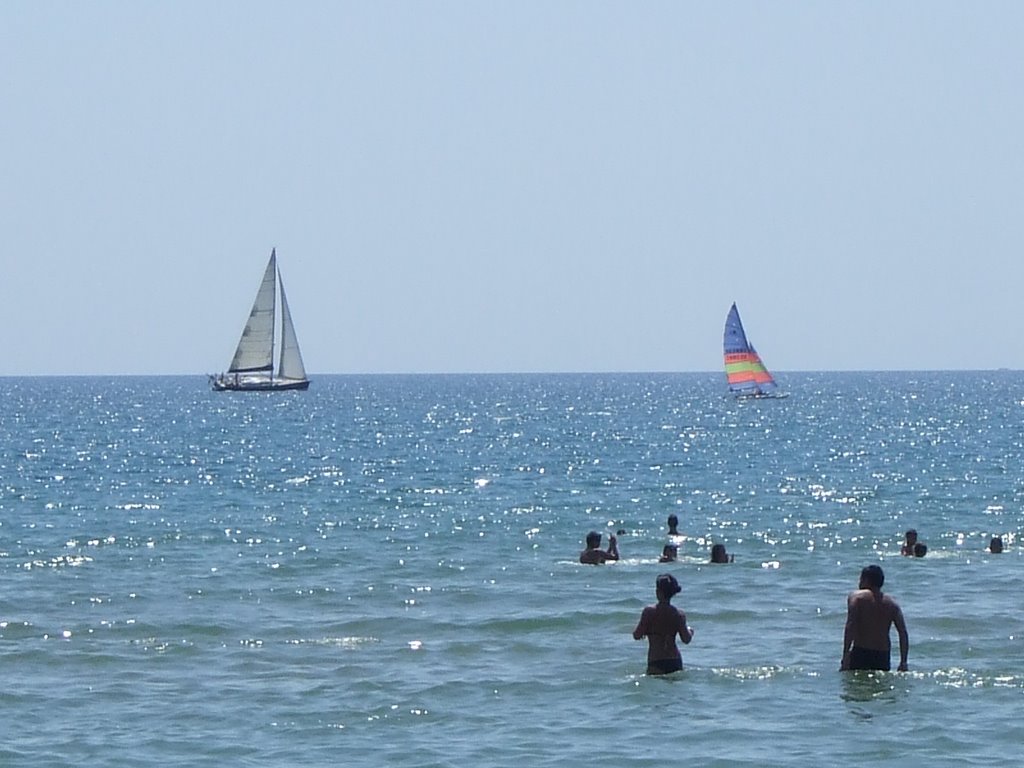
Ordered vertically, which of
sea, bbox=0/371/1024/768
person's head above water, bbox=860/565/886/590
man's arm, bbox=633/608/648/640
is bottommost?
sea, bbox=0/371/1024/768

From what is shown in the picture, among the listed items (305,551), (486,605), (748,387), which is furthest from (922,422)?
(486,605)

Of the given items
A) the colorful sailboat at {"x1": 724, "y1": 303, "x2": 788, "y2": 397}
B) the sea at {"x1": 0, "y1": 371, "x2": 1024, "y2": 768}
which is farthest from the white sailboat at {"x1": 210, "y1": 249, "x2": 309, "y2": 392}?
the sea at {"x1": 0, "y1": 371, "x2": 1024, "y2": 768}

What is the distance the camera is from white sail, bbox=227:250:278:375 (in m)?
140

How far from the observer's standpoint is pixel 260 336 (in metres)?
143

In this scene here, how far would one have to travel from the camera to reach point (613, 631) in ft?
88.2

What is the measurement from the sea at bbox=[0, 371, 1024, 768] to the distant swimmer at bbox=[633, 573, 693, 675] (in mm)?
281

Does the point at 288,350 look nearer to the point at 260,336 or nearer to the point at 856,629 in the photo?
the point at 260,336

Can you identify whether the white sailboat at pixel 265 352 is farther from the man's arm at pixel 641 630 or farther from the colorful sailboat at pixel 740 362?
the man's arm at pixel 641 630

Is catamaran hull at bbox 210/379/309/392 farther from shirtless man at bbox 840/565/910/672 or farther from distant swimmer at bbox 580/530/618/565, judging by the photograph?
shirtless man at bbox 840/565/910/672

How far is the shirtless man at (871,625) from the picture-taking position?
20875 millimetres

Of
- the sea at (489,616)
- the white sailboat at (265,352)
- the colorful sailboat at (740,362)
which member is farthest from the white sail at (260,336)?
the sea at (489,616)

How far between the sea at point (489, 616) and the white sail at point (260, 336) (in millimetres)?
70310

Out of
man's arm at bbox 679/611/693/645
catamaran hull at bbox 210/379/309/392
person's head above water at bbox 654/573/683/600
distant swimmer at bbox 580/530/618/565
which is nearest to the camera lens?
person's head above water at bbox 654/573/683/600

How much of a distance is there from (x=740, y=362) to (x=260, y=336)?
3975 cm
